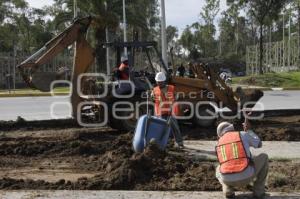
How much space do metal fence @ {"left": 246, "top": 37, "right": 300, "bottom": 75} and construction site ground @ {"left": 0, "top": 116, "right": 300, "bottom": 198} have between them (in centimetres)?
3982

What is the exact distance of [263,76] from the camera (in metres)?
40.8

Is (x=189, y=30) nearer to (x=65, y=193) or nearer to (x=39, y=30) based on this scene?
(x=39, y=30)

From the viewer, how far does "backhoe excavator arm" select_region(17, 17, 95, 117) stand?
1521 cm

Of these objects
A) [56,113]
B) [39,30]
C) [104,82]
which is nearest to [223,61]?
[39,30]

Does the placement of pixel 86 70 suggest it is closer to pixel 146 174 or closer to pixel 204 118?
pixel 204 118

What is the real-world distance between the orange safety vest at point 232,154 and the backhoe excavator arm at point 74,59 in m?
7.89

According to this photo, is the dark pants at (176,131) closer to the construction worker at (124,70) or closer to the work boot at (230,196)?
the construction worker at (124,70)

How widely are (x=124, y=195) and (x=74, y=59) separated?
7679 mm

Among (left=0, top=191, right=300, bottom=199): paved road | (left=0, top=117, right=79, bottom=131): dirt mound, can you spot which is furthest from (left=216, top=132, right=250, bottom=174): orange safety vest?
(left=0, top=117, right=79, bottom=131): dirt mound

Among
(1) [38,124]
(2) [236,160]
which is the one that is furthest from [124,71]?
(2) [236,160]

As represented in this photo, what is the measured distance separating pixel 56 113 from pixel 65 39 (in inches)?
229

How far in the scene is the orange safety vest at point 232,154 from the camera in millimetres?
7531

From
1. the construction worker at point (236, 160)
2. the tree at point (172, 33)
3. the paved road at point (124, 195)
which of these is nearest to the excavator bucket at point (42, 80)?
the paved road at point (124, 195)

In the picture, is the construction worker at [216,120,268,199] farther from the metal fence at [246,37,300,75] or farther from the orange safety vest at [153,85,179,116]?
the metal fence at [246,37,300,75]
